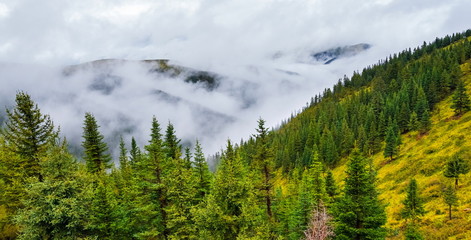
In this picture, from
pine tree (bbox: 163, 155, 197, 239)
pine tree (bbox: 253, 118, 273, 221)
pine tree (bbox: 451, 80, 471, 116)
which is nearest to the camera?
pine tree (bbox: 163, 155, 197, 239)

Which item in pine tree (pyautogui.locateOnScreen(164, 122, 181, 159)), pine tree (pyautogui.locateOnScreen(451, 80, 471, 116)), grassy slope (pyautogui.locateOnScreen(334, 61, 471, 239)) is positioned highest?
pine tree (pyautogui.locateOnScreen(451, 80, 471, 116))

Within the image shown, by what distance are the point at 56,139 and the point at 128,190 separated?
9164 mm

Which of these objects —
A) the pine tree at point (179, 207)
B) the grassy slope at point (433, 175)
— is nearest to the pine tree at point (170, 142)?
the pine tree at point (179, 207)

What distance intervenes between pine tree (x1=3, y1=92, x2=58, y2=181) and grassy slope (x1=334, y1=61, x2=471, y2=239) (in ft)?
102

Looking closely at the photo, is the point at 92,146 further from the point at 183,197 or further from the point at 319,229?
the point at 319,229

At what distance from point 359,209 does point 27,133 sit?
2906cm

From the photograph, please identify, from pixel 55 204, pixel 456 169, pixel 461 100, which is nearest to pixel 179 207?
pixel 55 204

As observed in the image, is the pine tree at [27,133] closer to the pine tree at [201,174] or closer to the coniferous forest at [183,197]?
the coniferous forest at [183,197]

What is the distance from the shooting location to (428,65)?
5694 inches

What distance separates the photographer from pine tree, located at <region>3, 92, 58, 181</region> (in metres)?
23.0

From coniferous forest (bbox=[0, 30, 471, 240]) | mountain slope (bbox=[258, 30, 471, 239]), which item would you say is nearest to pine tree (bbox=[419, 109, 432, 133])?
mountain slope (bbox=[258, 30, 471, 239])

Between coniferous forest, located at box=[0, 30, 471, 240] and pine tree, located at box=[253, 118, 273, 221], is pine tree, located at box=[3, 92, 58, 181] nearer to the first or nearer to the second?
coniferous forest, located at box=[0, 30, 471, 240]

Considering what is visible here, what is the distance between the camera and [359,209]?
20.8 m

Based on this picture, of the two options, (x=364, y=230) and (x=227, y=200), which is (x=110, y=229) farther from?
(x=364, y=230)
